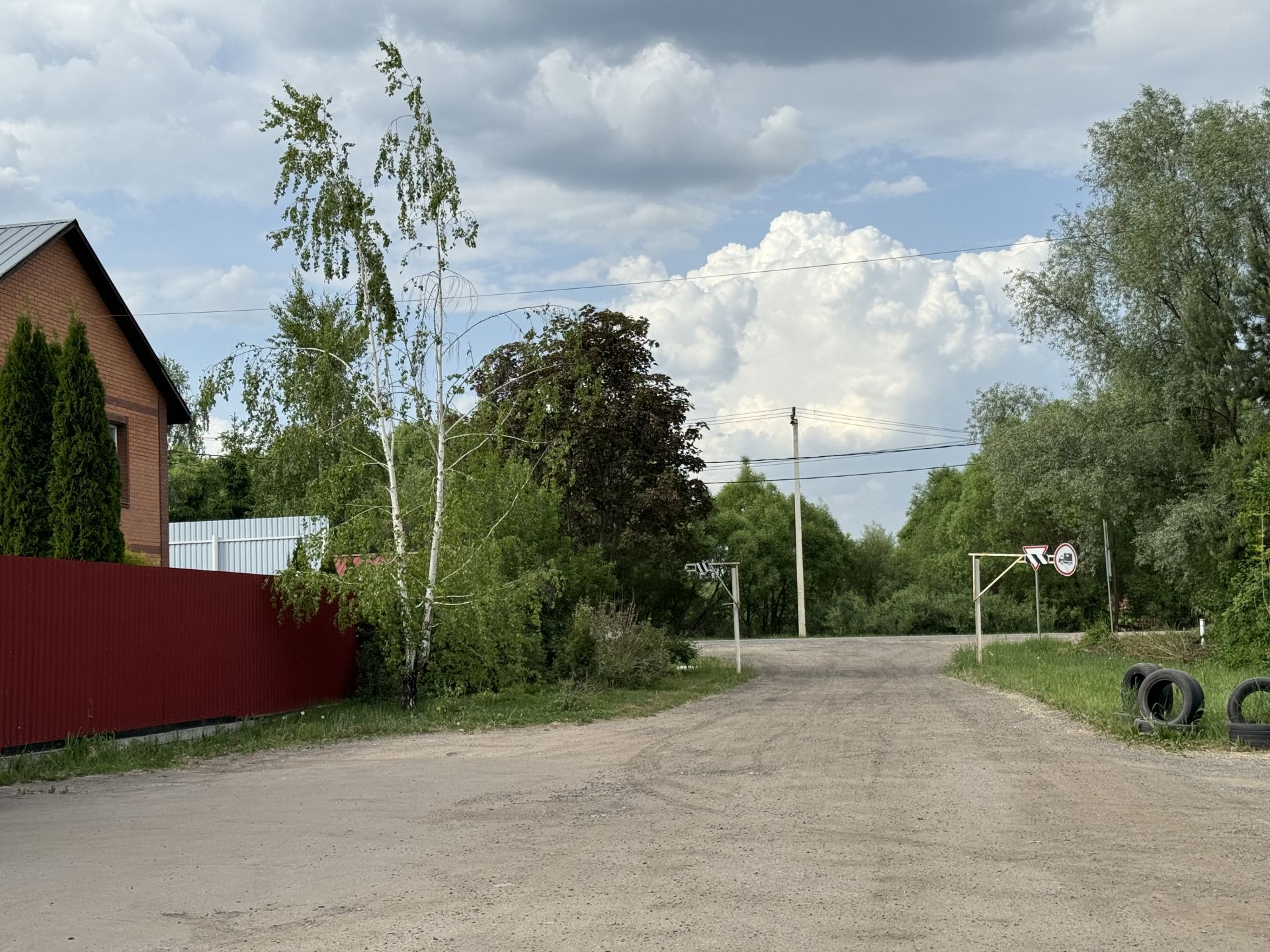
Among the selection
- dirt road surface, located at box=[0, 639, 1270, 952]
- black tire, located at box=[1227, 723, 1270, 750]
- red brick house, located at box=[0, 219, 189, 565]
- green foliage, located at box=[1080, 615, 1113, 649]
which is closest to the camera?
dirt road surface, located at box=[0, 639, 1270, 952]

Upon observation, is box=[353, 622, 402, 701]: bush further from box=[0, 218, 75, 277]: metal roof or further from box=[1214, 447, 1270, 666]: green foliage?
box=[1214, 447, 1270, 666]: green foliage

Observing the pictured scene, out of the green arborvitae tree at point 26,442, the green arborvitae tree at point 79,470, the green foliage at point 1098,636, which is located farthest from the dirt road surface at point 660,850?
the green foliage at point 1098,636

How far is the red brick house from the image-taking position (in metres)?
21.1

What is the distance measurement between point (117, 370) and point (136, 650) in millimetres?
10362

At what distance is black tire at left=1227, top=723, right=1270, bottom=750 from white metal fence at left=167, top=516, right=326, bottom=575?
25328mm

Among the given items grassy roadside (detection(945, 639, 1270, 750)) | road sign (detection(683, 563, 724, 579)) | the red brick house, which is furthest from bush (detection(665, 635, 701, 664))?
the red brick house

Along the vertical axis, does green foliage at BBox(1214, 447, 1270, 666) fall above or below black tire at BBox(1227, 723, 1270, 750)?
above

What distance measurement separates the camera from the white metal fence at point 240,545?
33812 millimetres

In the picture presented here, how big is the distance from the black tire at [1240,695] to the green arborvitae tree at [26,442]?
15.4 meters

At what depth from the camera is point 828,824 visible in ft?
29.6

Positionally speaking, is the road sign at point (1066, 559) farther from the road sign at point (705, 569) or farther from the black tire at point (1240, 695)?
the black tire at point (1240, 695)

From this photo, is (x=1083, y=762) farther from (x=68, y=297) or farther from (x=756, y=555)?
(x=756, y=555)

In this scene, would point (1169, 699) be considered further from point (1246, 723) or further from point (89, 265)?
point (89, 265)

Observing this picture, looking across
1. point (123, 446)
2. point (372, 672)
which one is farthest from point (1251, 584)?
point (123, 446)
